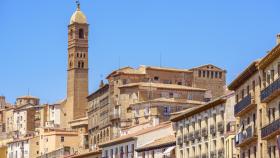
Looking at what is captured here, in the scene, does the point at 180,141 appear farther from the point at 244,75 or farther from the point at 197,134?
the point at 244,75

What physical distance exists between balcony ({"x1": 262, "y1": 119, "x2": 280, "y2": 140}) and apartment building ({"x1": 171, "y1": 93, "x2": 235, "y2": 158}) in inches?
505

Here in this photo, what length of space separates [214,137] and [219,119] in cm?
189

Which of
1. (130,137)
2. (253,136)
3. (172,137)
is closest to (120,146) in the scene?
(130,137)

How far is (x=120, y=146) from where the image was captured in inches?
4400

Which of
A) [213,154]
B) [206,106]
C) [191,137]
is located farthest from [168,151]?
[213,154]

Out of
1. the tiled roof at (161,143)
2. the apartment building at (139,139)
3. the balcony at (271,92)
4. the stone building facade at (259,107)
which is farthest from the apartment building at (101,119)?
the balcony at (271,92)

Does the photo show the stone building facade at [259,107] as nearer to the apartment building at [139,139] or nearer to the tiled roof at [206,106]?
the tiled roof at [206,106]

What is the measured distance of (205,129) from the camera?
281 ft

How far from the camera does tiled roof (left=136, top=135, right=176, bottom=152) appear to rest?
96988 mm

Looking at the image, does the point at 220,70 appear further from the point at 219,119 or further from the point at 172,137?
the point at 219,119

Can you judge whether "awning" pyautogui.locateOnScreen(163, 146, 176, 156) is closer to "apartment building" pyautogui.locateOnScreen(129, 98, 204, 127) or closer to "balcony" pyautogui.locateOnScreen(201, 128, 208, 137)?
"balcony" pyautogui.locateOnScreen(201, 128, 208, 137)

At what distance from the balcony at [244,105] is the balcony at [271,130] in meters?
3.87

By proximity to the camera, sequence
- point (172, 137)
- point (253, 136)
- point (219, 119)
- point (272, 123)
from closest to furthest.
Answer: point (272, 123)
point (253, 136)
point (219, 119)
point (172, 137)

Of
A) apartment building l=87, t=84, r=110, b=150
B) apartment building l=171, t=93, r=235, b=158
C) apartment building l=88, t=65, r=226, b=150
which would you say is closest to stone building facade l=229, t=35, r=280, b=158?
apartment building l=171, t=93, r=235, b=158
